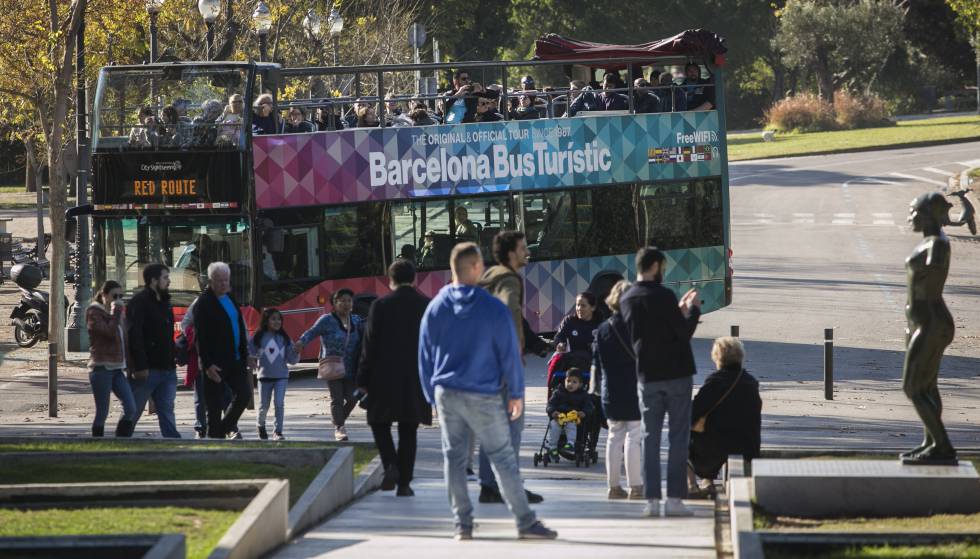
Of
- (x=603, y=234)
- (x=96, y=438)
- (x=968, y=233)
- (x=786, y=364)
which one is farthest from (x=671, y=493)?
(x=968, y=233)

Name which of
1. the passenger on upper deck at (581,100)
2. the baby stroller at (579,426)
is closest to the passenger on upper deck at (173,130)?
the passenger on upper deck at (581,100)

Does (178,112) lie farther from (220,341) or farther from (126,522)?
(126,522)

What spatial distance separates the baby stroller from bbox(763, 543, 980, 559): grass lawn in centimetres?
527

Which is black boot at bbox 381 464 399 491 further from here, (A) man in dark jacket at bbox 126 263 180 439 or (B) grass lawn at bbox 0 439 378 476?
(A) man in dark jacket at bbox 126 263 180 439

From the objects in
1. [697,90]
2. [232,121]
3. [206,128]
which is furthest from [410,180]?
[697,90]

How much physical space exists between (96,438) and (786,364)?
11.0 metres

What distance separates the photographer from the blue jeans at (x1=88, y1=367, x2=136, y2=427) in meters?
14.0

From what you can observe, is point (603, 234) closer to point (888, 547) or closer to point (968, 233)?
A: point (888, 547)

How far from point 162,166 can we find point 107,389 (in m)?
6.03

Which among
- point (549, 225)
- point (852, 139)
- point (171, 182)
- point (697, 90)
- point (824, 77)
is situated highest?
point (824, 77)

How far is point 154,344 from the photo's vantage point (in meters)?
13.6

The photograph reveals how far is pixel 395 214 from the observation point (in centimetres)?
2114

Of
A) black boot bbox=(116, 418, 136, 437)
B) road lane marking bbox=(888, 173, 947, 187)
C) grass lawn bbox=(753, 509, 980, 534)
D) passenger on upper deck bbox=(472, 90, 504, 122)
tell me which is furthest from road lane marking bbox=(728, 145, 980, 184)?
grass lawn bbox=(753, 509, 980, 534)

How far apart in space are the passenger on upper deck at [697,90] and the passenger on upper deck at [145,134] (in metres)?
8.21
